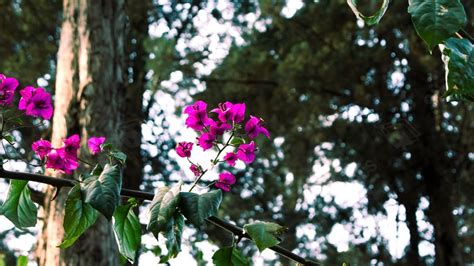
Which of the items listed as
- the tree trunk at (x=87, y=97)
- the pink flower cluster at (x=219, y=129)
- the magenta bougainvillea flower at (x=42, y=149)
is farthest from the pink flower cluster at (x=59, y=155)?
the tree trunk at (x=87, y=97)

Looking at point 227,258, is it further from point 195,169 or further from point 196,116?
point 196,116

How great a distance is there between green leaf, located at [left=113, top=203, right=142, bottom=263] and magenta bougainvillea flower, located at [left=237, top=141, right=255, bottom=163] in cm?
24

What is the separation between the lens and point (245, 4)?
8.20m

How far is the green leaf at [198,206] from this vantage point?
2.71ft

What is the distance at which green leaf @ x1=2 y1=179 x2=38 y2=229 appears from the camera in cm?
99

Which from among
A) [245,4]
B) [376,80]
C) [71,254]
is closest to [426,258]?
[376,80]

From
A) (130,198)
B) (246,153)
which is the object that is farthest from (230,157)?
(130,198)

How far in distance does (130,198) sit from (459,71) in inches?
23.8

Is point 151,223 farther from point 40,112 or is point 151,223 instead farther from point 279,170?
point 279,170

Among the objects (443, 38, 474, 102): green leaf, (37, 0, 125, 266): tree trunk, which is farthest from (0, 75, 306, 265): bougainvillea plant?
(37, 0, 125, 266): tree trunk

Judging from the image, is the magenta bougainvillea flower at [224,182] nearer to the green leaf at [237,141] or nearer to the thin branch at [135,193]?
the green leaf at [237,141]

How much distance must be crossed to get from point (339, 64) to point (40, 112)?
5.92 m

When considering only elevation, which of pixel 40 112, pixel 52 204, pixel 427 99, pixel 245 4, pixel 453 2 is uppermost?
pixel 245 4

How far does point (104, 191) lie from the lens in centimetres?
84
